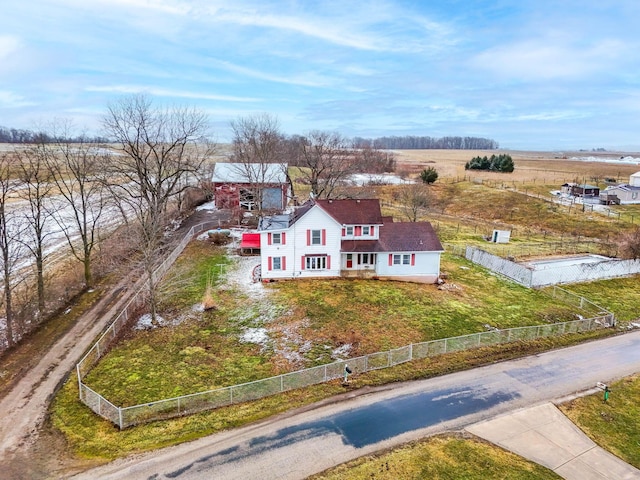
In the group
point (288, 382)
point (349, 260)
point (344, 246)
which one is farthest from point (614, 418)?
point (344, 246)

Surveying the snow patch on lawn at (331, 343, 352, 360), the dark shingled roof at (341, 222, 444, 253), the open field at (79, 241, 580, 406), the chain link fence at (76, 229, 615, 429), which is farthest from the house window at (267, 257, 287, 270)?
the snow patch on lawn at (331, 343, 352, 360)

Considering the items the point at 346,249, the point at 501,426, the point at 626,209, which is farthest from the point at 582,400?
the point at 626,209

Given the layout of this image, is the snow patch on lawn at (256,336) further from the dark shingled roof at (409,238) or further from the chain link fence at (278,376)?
the dark shingled roof at (409,238)

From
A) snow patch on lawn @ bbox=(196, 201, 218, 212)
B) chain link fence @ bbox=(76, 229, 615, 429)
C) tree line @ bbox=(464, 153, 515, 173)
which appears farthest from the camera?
tree line @ bbox=(464, 153, 515, 173)

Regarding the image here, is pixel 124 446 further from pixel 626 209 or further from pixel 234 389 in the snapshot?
pixel 626 209

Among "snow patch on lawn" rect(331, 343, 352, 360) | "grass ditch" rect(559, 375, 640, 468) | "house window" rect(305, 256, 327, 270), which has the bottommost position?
"grass ditch" rect(559, 375, 640, 468)

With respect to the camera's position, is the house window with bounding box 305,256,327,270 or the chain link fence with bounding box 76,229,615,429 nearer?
the chain link fence with bounding box 76,229,615,429

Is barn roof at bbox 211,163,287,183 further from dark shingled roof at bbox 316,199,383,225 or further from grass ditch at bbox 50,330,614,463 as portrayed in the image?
grass ditch at bbox 50,330,614,463
